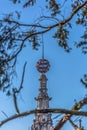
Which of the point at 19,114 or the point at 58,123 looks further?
the point at 58,123

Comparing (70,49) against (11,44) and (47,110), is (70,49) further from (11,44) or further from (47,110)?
(47,110)

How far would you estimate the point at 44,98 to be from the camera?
9306 cm

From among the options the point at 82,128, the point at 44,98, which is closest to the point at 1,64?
the point at 82,128

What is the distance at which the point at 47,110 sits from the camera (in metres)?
6.73

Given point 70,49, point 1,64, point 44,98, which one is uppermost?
point 44,98

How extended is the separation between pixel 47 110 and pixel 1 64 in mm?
3203

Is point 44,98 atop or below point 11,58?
atop

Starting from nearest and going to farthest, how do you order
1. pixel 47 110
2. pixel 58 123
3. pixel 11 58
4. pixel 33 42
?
pixel 47 110 < pixel 58 123 < pixel 11 58 < pixel 33 42

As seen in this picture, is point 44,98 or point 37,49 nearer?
point 37,49

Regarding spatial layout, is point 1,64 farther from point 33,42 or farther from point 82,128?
point 82,128

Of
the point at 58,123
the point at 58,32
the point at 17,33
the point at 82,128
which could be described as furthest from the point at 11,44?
the point at 82,128

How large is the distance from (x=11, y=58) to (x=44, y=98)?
8367 cm

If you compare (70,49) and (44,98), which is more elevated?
(44,98)

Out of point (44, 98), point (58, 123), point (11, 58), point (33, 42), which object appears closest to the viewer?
point (58, 123)
